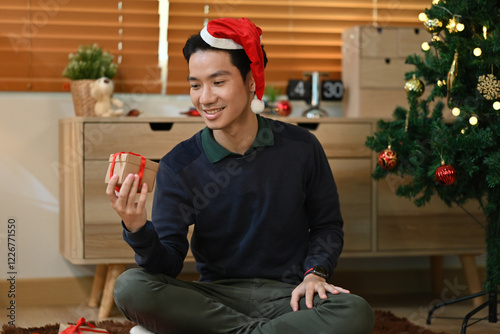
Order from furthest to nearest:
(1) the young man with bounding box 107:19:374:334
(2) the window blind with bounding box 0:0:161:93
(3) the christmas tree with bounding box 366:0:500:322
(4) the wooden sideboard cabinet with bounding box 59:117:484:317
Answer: (2) the window blind with bounding box 0:0:161:93 → (4) the wooden sideboard cabinet with bounding box 59:117:484:317 → (3) the christmas tree with bounding box 366:0:500:322 → (1) the young man with bounding box 107:19:374:334

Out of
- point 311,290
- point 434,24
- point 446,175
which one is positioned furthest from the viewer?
point 434,24

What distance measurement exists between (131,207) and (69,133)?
1.26 m

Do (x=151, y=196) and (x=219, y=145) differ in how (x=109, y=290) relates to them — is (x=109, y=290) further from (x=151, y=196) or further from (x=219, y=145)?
(x=219, y=145)

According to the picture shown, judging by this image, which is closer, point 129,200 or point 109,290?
point 129,200

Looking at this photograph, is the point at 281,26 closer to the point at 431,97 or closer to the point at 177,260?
the point at 431,97

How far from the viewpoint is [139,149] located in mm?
2604

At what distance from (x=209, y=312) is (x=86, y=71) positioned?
1448mm

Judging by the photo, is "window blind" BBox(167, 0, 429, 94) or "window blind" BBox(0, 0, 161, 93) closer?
"window blind" BBox(0, 0, 161, 93)

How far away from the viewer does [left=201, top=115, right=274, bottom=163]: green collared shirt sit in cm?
182

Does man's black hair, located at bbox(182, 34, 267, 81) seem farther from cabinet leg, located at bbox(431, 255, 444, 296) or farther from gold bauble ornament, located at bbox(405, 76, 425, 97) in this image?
cabinet leg, located at bbox(431, 255, 444, 296)

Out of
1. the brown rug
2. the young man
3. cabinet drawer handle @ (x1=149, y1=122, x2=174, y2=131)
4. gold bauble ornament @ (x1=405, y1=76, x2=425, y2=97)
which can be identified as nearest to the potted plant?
cabinet drawer handle @ (x1=149, y1=122, x2=174, y2=131)

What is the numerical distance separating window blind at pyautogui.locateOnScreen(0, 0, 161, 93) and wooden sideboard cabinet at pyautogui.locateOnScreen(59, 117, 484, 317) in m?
0.31

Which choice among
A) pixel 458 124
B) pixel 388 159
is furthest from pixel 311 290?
pixel 458 124

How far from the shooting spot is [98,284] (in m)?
2.75
